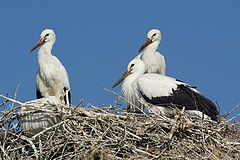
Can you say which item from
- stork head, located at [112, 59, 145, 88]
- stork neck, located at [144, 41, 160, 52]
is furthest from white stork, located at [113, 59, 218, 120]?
stork neck, located at [144, 41, 160, 52]

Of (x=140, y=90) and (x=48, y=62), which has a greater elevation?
(x=48, y=62)

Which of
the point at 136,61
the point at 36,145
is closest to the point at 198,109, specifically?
the point at 136,61

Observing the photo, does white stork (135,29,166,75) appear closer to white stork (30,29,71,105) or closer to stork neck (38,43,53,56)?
white stork (30,29,71,105)

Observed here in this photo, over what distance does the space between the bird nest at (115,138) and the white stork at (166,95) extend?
733mm

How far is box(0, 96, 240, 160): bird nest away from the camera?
729cm

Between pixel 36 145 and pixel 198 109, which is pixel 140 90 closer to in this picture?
pixel 198 109

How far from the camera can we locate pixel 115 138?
737cm

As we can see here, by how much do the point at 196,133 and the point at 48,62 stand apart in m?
3.32

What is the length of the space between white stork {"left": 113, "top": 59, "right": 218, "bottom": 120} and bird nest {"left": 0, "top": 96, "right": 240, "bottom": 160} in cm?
73

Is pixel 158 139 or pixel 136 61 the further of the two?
pixel 136 61

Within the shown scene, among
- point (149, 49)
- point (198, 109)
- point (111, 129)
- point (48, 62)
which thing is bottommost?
point (111, 129)

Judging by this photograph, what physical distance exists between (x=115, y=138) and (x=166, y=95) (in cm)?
179

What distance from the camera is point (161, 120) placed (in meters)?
7.74

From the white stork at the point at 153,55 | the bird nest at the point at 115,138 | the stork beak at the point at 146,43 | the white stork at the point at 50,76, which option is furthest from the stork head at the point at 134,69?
the bird nest at the point at 115,138
